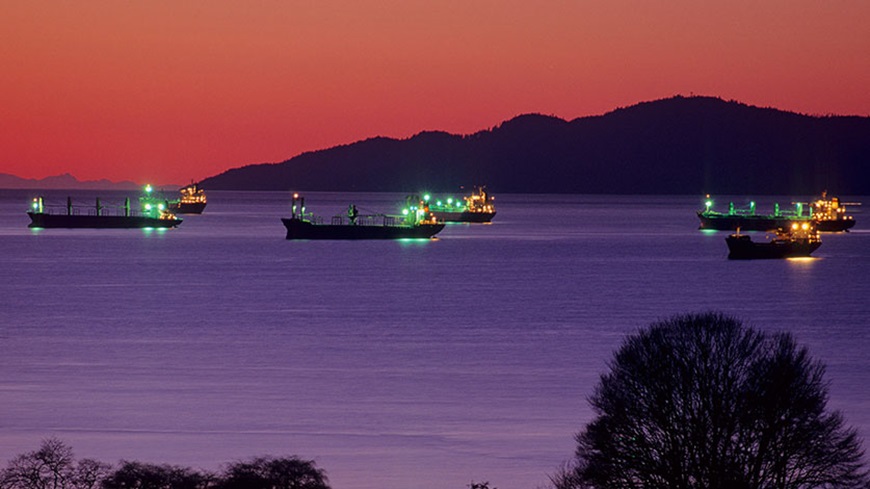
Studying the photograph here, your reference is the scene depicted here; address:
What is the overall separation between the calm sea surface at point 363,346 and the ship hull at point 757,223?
178 ft

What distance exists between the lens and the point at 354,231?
14888 cm

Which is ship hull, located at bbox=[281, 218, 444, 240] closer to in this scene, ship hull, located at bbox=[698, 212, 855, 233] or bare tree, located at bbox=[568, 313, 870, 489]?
ship hull, located at bbox=[698, 212, 855, 233]

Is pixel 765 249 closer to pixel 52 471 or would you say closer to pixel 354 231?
pixel 354 231

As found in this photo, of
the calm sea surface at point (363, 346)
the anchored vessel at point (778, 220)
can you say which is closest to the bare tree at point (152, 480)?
the calm sea surface at point (363, 346)

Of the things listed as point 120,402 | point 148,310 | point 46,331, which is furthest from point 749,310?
point 120,402

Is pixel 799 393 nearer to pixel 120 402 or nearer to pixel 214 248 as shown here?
pixel 120 402

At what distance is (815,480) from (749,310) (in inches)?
1872

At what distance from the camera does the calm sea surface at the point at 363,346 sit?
35.8m

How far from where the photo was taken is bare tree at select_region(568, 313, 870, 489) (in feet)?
78.5

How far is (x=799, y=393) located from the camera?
25.9 meters

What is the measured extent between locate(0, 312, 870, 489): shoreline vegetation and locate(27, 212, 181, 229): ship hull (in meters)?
151

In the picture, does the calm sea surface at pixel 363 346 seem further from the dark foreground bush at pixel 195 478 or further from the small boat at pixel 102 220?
the small boat at pixel 102 220

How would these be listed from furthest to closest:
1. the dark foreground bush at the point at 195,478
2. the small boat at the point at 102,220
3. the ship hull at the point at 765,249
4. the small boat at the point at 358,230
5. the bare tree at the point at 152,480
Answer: the small boat at the point at 102,220 → the small boat at the point at 358,230 → the ship hull at the point at 765,249 → the dark foreground bush at the point at 195,478 → the bare tree at the point at 152,480

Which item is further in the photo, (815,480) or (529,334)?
(529,334)
